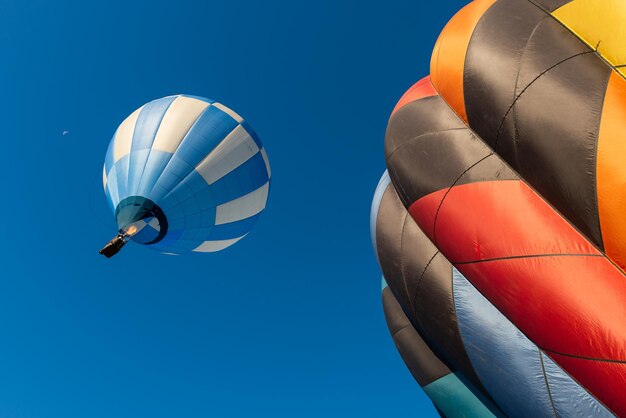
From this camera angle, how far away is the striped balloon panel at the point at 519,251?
8.77 ft

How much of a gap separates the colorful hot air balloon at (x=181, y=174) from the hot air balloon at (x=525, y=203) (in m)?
6.83

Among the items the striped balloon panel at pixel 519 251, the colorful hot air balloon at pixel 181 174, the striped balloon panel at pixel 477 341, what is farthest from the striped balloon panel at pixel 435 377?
the colorful hot air balloon at pixel 181 174

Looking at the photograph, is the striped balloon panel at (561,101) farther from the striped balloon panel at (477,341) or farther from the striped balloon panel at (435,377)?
the striped balloon panel at (435,377)

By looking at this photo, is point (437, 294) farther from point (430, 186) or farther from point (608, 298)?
point (608, 298)

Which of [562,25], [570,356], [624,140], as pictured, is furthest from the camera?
[562,25]

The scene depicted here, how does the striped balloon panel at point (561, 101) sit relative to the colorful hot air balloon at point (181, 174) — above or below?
below

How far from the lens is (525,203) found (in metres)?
3.12

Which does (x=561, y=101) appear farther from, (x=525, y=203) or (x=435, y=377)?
(x=435, y=377)

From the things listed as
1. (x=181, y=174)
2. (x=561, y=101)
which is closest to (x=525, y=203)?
(x=561, y=101)

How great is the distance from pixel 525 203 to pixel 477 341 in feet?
4.27

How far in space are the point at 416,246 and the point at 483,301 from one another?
0.87m

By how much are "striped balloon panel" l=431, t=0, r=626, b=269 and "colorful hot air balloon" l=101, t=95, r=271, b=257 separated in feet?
24.7

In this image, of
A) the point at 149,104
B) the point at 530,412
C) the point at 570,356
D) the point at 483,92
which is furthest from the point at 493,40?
the point at 149,104

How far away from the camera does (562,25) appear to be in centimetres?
313
